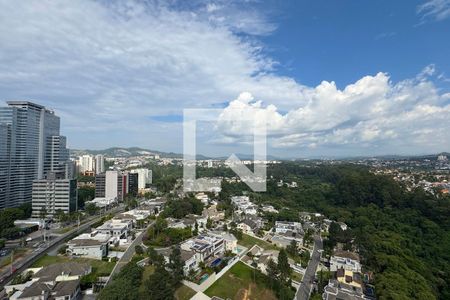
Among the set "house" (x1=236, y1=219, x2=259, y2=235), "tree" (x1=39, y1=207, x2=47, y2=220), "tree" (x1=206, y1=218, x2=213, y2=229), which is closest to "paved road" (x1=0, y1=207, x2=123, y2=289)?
"tree" (x1=39, y1=207, x2=47, y2=220)

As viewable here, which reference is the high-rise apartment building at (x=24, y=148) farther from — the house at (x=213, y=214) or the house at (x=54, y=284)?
the house at (x=213, y=214)

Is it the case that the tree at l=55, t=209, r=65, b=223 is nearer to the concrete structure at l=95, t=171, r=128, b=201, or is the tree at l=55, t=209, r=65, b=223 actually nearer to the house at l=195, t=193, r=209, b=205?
the concrete structure at l=95, t=171, r=128, b=201

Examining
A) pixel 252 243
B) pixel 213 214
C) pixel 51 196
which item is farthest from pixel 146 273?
pixel 51 196

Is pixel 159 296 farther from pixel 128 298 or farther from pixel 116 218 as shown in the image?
pixel 116 218

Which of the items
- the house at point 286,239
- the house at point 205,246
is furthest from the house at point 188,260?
the house at point 286,239

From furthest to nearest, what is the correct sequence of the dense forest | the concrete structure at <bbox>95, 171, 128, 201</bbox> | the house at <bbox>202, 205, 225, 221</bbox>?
the concrete structure at <bbox>95, 171, 128, 201</bbox>
the house at <bbox>202, 205, 225, 221</bbox>
the dense forest

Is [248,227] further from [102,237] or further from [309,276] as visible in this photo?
[102,237]
